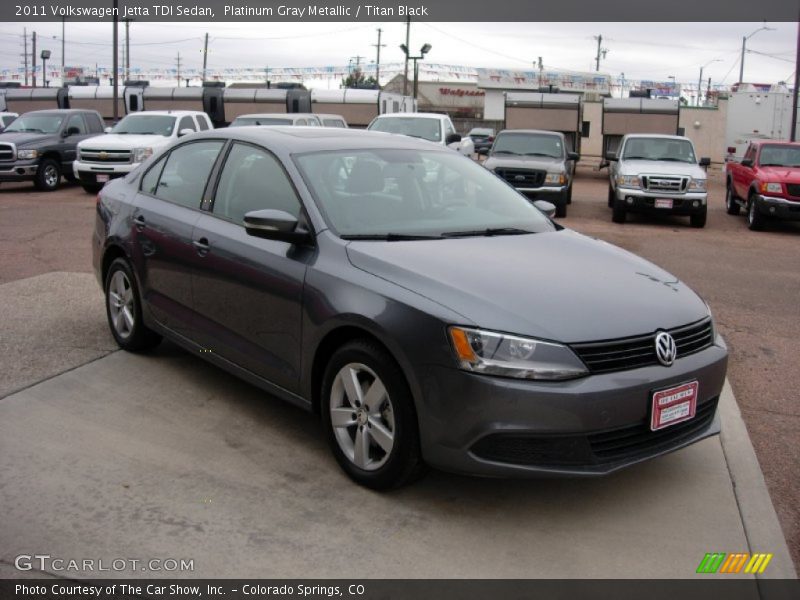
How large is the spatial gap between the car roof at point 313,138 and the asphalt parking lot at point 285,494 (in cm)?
157

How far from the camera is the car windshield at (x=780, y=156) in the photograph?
53.7 feet

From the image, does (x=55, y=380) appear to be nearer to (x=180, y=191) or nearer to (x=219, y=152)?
(x=180, y=191)

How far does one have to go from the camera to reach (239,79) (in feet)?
217

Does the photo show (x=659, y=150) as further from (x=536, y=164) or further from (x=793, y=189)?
(x=793, y=189)

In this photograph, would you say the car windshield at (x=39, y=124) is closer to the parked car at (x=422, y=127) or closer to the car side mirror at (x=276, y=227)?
the parked car at (x=422, y=127)

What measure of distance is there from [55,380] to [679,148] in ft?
47.9

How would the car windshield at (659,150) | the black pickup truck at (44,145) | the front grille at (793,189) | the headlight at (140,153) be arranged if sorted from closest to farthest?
the front grille at (793,189) → the car windshield at (659,150) → the headlight at (140,153) → the black pickup truck at (44,145)

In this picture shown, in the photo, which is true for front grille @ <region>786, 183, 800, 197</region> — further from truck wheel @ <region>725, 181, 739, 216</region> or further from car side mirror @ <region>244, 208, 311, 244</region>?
car side mirror @ <region>244, 208, 311, 244</region>

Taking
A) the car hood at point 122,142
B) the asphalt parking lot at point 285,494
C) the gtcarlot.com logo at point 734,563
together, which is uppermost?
the car hood at point 122,142

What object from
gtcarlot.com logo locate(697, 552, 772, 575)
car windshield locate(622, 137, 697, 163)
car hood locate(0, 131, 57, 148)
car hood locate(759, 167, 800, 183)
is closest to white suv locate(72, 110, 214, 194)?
car hood locate(0, 131, 57, 148)

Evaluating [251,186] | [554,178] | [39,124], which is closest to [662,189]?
[554,178]

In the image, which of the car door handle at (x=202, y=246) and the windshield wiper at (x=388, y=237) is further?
the car door handle at (x=202, y=246)

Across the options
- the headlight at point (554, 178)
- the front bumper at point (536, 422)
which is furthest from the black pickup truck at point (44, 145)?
the front bumper at point (536, 422)

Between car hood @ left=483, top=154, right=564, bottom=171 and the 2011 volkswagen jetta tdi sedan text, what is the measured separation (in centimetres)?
1167
